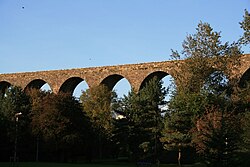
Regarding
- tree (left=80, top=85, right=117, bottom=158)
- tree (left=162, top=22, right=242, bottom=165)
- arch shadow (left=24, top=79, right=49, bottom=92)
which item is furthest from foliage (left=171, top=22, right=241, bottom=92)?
arch shadow (left=24, top=79, right=49, bottom=92)

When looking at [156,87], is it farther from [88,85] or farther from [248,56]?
[88,85]

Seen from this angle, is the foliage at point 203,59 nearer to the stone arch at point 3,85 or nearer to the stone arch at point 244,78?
the stone arch at point 244,78

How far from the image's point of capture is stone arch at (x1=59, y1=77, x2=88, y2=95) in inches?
1731

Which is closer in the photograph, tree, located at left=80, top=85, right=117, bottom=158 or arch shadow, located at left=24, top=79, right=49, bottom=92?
tree, located at left=80, top=85, right=117, bottom=158

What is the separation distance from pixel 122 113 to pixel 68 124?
4.70m

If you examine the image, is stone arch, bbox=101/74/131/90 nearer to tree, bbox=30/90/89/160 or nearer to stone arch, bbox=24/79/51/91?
stone arch, bbox=24/79/51/91

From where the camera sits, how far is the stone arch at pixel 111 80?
41466 millimetres

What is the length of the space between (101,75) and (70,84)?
4877 mm

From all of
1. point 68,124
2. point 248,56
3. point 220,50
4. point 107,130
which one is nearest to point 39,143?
point 68,124

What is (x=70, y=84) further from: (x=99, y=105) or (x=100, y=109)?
(x=100, y=109)

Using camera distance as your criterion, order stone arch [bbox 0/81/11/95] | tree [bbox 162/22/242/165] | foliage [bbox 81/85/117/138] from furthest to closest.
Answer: stone arch [bbox 0/81/11/95] → foliage [bbox 81/85/117/138] → tree [bbox 162/22/242/165]

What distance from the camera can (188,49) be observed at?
1259 inches

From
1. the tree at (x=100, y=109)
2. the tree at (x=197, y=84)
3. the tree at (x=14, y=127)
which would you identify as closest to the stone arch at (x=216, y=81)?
the tree at (x=197, y=84)

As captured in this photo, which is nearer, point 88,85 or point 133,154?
point 133,154
